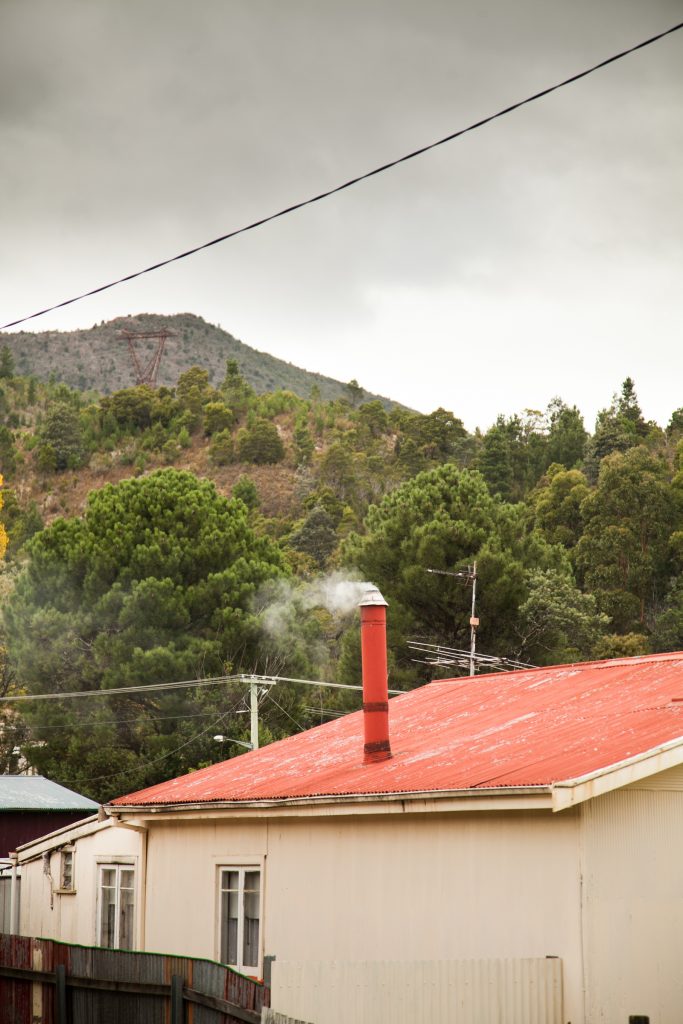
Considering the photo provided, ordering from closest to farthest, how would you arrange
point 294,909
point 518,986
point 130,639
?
point 518,986 < point 294,909 < point 130,639

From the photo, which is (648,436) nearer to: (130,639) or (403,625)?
(403,625)

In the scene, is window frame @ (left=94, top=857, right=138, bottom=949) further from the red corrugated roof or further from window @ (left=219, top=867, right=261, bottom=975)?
window @ (left=219, top=867, right=261, bottom=975)

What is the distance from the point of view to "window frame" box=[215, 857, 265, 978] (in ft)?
50.1

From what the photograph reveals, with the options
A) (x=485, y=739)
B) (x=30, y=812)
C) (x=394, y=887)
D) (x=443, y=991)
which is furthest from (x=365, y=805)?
(x=30, y=812)

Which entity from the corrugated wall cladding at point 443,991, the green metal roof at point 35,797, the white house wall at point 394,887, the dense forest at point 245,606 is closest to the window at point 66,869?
the white house wall at point 394,887

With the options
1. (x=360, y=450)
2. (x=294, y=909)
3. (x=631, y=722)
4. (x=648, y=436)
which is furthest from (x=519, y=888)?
(x=360, y=450)

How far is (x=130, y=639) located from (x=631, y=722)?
32.9 m

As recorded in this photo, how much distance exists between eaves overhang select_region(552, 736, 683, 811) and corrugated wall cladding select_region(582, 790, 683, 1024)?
331mm

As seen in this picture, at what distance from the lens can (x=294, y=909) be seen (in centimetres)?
1477

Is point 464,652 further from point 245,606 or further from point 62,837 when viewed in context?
point 62,837

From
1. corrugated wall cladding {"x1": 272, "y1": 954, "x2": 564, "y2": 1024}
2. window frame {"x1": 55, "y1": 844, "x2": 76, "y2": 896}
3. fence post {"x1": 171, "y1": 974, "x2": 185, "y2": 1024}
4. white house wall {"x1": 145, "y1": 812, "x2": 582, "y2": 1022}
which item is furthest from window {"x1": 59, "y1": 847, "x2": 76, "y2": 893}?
corrugated wall cladding {"x1": 272, "y1": 954, "x2": 564, "y2": 1024}

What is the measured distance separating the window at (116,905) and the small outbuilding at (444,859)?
0.09 ft

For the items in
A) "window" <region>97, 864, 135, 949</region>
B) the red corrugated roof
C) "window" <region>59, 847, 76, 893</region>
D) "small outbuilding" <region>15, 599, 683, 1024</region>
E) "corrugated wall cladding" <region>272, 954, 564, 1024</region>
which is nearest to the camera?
"corrugated wall cladding" <region>272, 954, 564, 1024</region>

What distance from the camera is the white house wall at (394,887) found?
1191cm
